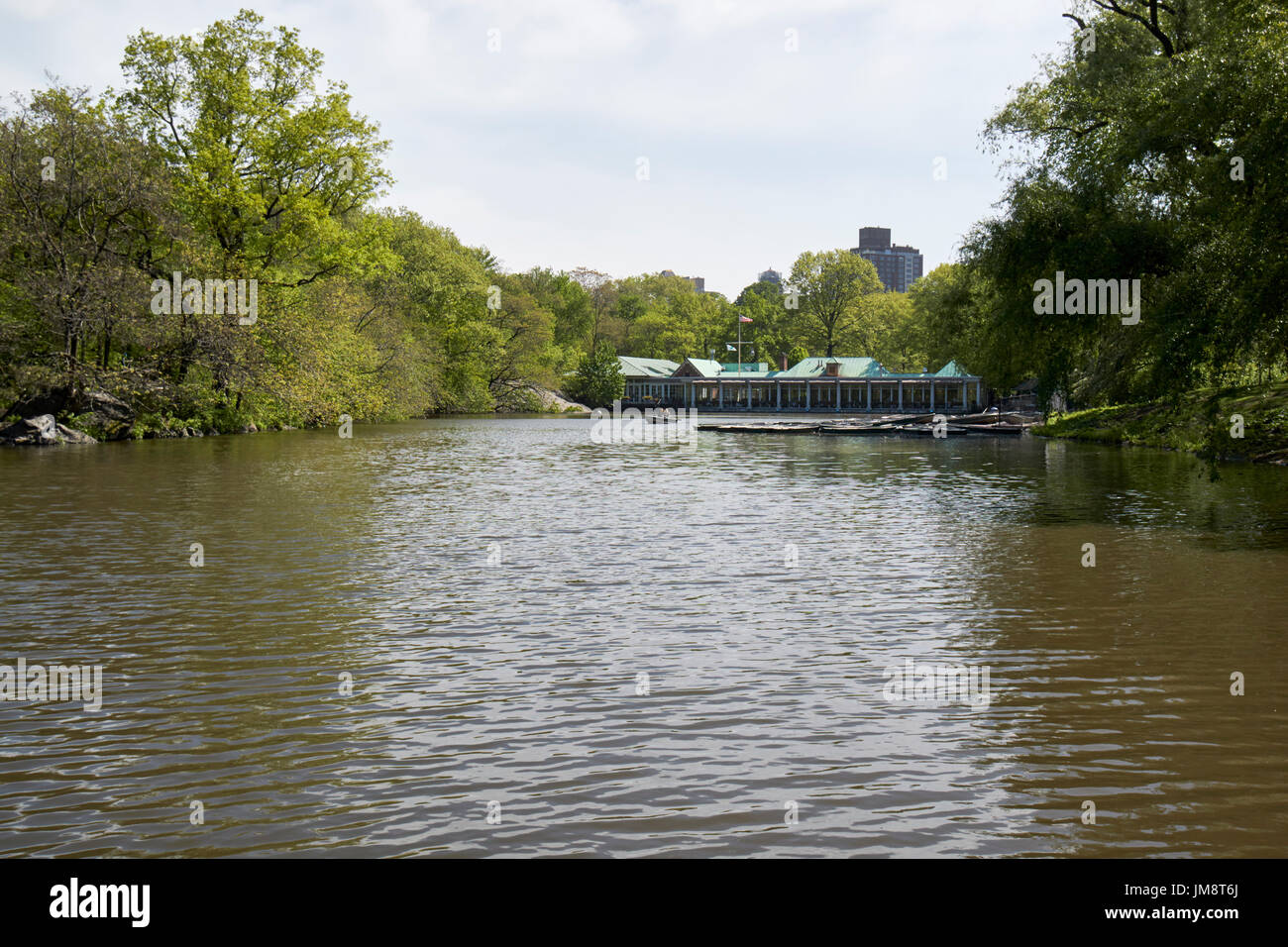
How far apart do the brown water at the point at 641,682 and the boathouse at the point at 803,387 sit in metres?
88.8

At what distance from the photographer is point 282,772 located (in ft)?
21.0

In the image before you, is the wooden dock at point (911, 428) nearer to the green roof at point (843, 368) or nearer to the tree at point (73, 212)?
the tree at point (73, 212)

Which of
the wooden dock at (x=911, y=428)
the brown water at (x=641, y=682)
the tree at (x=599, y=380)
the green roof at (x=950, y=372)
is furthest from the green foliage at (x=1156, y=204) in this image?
the tree at (x=599, y=380)

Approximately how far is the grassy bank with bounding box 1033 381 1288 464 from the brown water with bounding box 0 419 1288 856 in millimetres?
2458

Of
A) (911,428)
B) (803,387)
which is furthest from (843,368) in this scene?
(911,428)

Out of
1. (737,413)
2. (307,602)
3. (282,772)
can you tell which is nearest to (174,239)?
(307,602)

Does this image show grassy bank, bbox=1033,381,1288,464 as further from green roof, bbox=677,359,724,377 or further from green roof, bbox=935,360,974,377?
green roof, bbox=677,359,724,377

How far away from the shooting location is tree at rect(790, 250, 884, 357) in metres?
129

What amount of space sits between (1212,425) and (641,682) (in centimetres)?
1492

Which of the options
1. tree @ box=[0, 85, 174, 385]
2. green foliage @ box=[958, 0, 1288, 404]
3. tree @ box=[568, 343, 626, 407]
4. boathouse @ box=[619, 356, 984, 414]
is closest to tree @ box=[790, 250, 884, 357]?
boathouse @ box=[619, 356, 984, 414]

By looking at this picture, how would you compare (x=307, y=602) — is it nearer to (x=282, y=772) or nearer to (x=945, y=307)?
(x=282, y=772)
